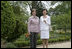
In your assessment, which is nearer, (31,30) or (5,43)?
(31,30)

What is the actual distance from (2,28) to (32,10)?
39.6 inches

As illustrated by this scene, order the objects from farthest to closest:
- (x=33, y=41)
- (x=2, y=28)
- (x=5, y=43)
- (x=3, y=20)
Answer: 1. (x=5, y=43)
2. (x=2, y=28)
3. (x=3, y=20)
4. (x=33, y=41)

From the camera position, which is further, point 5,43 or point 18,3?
point 5,43

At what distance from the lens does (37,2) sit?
88.7 inches

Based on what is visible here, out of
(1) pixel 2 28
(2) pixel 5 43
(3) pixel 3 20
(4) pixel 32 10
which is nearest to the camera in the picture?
(4) pixel 32 10

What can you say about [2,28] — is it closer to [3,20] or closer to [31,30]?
[3,20]

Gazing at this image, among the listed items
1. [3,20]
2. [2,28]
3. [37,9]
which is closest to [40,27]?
[37,9]

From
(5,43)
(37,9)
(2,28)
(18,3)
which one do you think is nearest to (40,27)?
(37,9)

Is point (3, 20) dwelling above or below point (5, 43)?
above

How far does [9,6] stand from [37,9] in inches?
18.1

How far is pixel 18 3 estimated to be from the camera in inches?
94.3

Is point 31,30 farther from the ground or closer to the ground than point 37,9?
closer to the ground

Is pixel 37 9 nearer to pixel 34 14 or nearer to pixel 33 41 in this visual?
pixel 34 14

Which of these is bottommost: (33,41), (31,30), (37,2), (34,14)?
(33,41)
